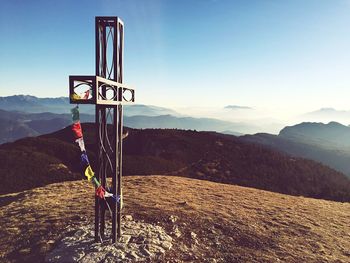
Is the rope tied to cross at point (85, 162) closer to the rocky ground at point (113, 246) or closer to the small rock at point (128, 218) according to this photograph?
the rocky ground at point (113, 246)

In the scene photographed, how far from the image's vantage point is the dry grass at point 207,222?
11.4 m

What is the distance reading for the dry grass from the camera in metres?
11.4

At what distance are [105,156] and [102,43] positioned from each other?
416cm

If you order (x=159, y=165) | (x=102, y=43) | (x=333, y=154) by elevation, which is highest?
(x=102, y=43)

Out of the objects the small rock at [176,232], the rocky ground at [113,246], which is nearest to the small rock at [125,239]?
the rocky ground at [113,246]

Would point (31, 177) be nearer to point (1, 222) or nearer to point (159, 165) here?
point (159, 165)

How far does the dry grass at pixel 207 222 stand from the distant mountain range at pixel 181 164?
1454 centimetres

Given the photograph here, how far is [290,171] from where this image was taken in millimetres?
49000

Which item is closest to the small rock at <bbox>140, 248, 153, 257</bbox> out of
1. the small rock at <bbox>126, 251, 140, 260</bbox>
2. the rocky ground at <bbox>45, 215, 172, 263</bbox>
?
the rocky ground at <bbox>45, 215, 172, 263</bbox>

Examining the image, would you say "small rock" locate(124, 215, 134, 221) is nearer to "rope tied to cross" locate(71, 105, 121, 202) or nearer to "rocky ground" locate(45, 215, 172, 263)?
"rocky ground" locate(45, 215, 172, 263)

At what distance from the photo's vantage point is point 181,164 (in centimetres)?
4528

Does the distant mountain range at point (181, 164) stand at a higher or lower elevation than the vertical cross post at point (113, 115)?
lower

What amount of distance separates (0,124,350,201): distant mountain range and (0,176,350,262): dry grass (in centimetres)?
1454

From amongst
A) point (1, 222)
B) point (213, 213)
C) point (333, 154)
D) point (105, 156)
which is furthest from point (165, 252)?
point (333, 154)
